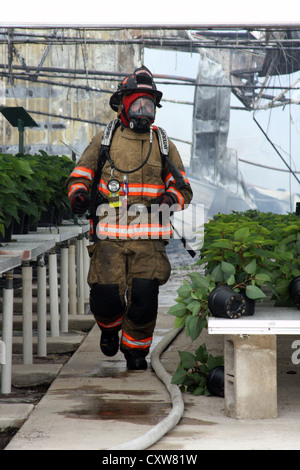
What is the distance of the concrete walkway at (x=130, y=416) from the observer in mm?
3146

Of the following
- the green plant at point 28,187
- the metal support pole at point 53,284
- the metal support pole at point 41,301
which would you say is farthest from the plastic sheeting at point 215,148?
the metal support pole at point 41,301

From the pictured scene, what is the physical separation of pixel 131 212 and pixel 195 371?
3.39 feet

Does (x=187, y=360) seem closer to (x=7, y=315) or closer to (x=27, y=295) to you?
(x=7, y=315)

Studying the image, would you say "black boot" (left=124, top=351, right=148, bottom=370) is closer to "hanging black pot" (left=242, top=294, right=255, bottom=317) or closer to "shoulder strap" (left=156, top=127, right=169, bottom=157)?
"shoulder strap" (left=156, top=127, right=169, bottom=157)

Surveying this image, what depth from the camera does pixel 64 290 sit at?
6.11 metres

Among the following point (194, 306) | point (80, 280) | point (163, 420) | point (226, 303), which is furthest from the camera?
point (80, 280)

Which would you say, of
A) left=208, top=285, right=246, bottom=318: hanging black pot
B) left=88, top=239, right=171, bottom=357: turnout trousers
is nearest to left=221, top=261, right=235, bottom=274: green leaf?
left=208, top=285, right=246, bottom=318: hanging black pot

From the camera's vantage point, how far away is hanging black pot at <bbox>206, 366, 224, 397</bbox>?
3.90 m

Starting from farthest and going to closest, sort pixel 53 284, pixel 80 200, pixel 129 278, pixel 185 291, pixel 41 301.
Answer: pixel 53 284 < pixel 41 301 < pixel 129 278 < pixel 80 200 < pixel 185 291

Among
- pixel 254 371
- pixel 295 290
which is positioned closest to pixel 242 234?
pixel 295 290

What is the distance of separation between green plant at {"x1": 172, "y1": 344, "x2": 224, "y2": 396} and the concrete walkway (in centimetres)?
7

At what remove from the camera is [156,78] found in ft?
28.6

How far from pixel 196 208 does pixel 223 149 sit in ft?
2.61
